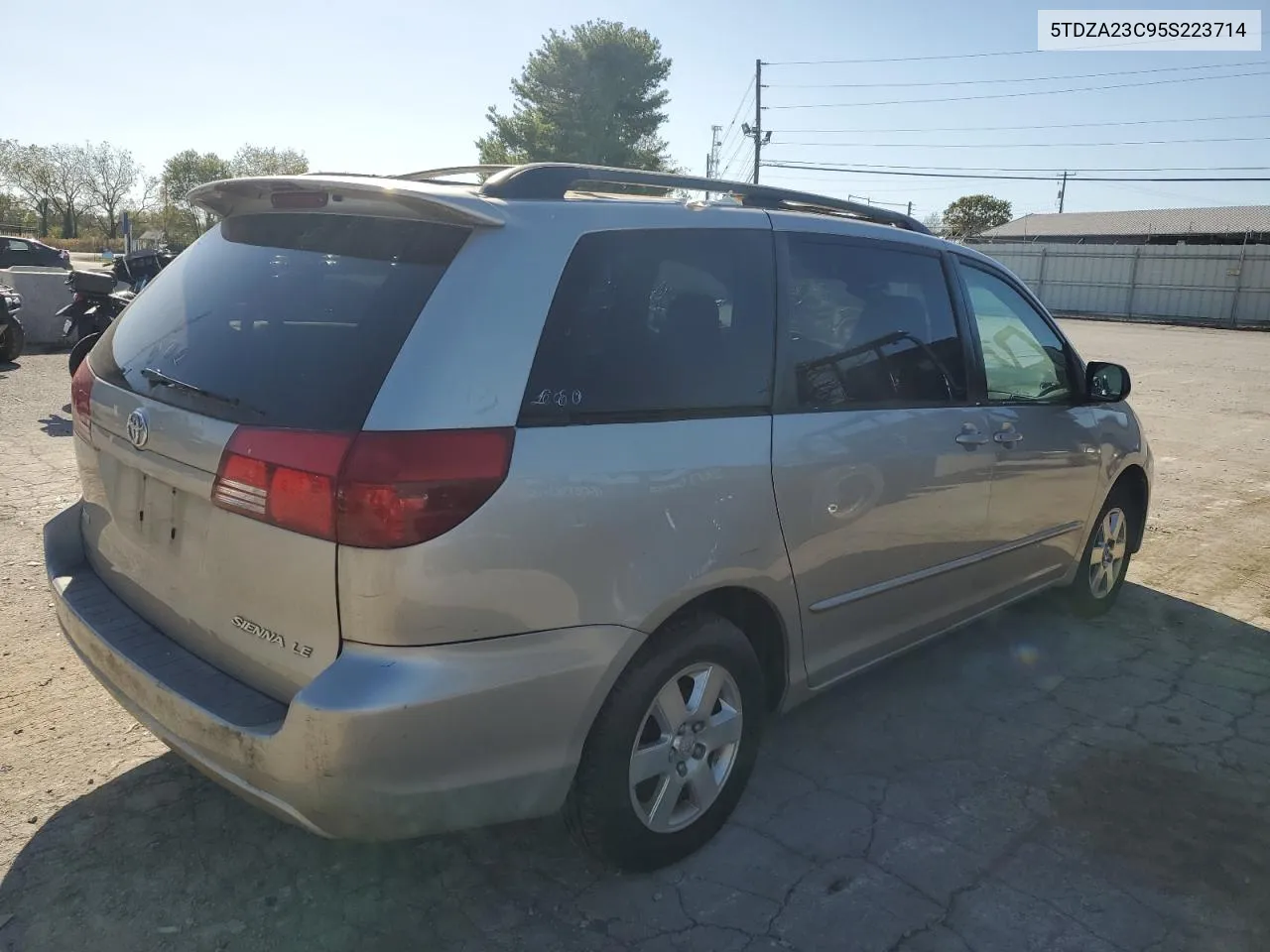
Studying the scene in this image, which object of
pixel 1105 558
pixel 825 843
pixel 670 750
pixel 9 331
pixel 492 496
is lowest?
pixel 825 843

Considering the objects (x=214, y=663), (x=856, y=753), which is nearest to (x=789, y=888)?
(x=856, y=753)

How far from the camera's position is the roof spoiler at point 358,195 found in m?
2.22

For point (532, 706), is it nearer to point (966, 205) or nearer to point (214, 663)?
point (214, 663)

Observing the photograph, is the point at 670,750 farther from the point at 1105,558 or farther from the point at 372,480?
the point at 1105,558

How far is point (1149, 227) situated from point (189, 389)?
56.5 metres

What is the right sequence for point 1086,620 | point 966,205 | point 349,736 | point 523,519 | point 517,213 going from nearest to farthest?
point 349,736
point 523,519
point 517,213
point 1086,620
point 966,205

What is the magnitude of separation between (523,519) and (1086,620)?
3797 millimetres

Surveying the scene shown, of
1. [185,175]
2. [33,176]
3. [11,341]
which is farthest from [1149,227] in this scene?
[33,176]

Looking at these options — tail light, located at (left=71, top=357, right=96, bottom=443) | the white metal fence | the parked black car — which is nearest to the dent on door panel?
tail light, located at (left=71, top=357, right=96, bottom=443)

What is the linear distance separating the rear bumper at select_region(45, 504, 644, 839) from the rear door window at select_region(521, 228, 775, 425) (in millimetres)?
578

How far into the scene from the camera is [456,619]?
6.75ft

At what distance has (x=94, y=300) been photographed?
1058 cm

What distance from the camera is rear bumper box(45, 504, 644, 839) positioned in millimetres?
2010

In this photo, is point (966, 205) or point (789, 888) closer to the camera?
point (789, 888)
